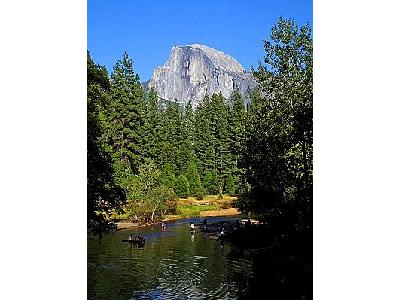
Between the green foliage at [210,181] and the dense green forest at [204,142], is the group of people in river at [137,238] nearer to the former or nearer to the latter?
the dense green forest at [204,142]

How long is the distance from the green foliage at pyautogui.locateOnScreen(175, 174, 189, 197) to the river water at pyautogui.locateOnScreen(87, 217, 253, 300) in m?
0.33

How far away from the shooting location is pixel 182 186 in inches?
178

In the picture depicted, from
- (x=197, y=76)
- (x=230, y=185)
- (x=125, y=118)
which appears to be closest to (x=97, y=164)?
(x=125, y=118)

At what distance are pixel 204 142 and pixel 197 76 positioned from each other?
2.39 ft

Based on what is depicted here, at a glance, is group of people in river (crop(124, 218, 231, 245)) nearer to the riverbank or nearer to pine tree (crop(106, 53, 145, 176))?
the riverbank

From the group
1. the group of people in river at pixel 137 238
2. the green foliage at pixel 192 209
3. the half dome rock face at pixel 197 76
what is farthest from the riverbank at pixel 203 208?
the half dome rock face at pixel 197 76

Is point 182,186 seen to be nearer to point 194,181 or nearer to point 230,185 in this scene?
point 194,181

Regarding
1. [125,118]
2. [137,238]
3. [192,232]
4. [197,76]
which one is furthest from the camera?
[197,76]

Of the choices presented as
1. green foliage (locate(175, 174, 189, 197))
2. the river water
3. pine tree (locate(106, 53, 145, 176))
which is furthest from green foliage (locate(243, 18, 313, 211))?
pine tree (locate(106, 53, 145, 176))

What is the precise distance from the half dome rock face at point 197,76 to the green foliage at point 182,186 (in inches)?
31.2
